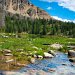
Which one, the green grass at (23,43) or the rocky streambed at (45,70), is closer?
the rocky streambed at (45,70)

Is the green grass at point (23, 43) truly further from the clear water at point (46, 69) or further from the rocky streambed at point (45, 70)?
the rocky streambed at point (45, 70)

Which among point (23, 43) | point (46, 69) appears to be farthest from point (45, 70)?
point (23, 43)

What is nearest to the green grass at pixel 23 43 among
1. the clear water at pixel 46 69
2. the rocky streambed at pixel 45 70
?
the clear water at pixel 46 69

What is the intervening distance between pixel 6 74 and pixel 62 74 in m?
6.41

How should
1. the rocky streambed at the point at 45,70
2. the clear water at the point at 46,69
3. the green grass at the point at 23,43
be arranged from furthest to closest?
the green grass at the point at 23,43, the clear water at the point at 46,69, the rocky streambed at the point at 45,70

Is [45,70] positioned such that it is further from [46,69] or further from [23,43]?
[23,43]

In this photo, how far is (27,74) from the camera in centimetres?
2703

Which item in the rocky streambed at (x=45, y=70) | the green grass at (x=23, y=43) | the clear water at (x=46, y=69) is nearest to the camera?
the rocky streambed at (x=45, y=70)

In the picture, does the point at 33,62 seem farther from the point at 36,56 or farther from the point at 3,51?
the point at 3,51

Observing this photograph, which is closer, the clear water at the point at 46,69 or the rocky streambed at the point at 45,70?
the rocky streambed at the point at 45,70

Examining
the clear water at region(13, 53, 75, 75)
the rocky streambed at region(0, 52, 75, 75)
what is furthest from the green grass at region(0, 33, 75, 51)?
the rocky streambed at region(0, 52, 75, 75)

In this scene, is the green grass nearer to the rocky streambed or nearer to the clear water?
the clear water

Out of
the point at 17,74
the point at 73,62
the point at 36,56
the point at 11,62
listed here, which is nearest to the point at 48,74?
the point at 17,74

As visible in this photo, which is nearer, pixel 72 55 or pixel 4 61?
pixel 4 61
